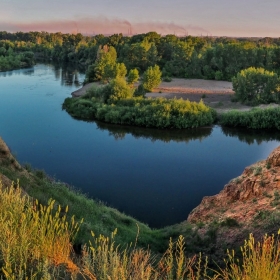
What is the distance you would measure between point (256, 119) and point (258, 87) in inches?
410

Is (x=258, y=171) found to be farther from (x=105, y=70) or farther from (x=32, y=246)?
(x=105, y=70)

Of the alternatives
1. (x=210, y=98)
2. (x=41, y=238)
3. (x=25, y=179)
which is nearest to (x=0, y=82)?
(x=210, y=98)

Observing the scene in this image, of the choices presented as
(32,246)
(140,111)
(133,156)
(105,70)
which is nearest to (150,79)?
(105,70)

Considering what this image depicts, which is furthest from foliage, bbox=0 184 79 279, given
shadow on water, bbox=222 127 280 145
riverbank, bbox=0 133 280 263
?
shadow on water, bbox=222 127 280 145

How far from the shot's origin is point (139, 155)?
29.1 metres

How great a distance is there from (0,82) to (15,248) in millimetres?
62459

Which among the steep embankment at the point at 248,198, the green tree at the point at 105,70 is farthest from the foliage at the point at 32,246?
the green tree at the point at 105,70

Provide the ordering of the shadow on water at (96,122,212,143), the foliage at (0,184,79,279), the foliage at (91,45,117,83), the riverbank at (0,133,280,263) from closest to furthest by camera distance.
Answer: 1. the foliage at (0,184,79,279)
2. the riverbank at (0,133,280,263)
3. the shadow on water at (96,122,212,143)
4. the foliage at (91,45,117,83)

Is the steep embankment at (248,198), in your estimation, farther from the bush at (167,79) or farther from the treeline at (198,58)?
the treeline at (198,58)

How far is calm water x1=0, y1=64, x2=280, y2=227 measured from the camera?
831 inches

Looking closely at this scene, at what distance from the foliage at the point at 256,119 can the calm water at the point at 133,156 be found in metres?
1.36

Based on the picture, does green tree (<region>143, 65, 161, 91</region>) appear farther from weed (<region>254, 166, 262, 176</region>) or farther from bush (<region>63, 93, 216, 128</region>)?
weed (<region>254, 166, 262, 176</region>)

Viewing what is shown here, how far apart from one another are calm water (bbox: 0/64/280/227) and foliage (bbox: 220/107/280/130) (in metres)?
1.36

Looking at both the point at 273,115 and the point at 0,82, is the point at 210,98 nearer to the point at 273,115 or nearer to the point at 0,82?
the point at 273,115
